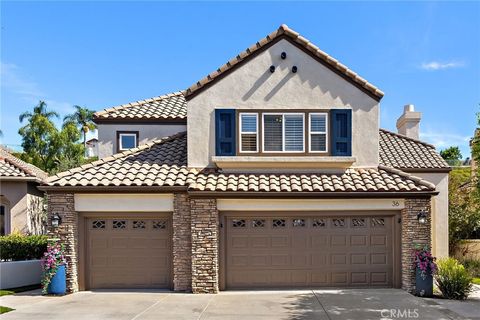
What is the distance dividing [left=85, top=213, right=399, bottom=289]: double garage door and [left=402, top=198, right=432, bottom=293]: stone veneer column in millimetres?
332

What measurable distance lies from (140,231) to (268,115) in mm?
5746

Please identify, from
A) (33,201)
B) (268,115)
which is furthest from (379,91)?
(33,201)

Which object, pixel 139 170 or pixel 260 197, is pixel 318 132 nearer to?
pixel 260 197

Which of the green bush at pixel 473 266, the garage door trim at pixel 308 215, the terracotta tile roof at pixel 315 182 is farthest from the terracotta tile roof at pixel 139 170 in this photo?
the green bush at pixel 473 266

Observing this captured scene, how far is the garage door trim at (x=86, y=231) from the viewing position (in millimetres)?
11859

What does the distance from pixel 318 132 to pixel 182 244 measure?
5.85 m

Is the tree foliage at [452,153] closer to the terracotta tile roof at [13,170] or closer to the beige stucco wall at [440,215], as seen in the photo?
the beige stucco wall at [440,215]

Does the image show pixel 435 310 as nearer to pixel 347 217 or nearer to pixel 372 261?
pixel 372 261

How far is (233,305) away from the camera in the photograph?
1011 cm

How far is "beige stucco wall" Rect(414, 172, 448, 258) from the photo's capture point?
15.6 m

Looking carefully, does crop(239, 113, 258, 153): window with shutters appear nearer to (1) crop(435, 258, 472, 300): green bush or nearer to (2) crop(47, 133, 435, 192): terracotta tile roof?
(2) crop(47, 133, 435, 192): terracotta tile roof

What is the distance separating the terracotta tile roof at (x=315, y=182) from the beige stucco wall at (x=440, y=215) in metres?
3.99

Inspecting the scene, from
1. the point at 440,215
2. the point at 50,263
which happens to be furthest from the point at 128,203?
the point at 440,215

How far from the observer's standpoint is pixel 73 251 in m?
11.7
